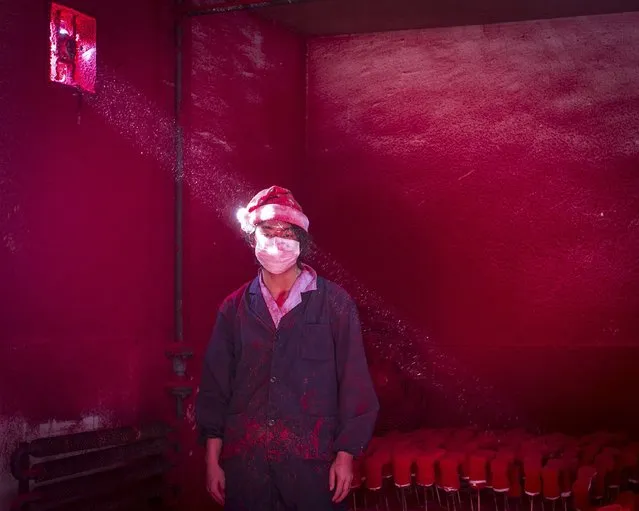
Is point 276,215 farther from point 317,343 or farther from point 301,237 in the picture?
point 317,343

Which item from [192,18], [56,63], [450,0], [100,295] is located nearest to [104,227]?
[100,295]

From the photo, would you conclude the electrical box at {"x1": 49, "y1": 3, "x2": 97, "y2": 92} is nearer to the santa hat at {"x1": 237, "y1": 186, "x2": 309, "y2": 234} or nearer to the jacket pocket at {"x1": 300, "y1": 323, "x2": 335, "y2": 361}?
the santa hat at {"x1": 237, "y1": 186, "x2": 309, "y2": 234}

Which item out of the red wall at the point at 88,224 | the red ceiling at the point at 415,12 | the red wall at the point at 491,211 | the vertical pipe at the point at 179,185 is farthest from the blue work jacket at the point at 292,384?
the red ceiling at the point at 415,12

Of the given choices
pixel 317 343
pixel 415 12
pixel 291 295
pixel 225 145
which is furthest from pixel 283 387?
pixel 415 12

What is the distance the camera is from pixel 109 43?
4.74 meters

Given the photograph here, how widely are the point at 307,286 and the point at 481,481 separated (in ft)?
6.46

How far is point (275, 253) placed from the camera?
3750mm

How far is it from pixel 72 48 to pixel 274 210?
1.77m

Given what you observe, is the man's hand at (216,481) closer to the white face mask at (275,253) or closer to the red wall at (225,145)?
the white face mask at (275,253)

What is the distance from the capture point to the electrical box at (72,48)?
171 inches

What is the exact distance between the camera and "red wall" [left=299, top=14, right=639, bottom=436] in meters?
6.09

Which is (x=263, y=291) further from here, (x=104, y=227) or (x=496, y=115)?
(x=496, y=115)

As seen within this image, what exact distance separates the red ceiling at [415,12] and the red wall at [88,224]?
1.53 meters

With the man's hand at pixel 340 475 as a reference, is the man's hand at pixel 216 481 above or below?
below
